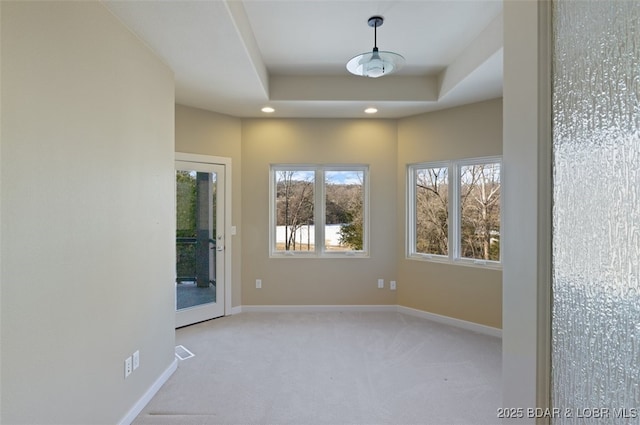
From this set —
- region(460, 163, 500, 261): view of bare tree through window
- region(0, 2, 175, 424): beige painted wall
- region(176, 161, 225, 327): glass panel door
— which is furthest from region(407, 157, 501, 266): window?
region(0, 2, 175, 424): beige painted wall

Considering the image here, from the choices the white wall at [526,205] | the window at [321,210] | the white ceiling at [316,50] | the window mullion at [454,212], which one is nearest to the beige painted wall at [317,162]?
the window at [321,210]

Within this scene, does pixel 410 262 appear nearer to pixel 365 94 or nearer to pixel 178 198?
pixel 365 94

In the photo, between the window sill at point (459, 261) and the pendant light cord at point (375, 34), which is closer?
the pendant light cord at point (375, 34)

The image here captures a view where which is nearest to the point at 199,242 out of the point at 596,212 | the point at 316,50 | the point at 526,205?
the point at 316,50

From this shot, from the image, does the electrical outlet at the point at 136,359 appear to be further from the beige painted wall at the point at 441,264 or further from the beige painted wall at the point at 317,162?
the beige painted wall at the point at 441,264

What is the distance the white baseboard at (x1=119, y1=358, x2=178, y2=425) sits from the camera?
1986mm

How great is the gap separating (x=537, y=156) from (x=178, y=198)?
3.62 m

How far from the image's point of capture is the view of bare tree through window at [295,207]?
426 cm

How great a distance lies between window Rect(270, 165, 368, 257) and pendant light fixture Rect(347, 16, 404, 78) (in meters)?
1.85

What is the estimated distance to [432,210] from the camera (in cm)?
400

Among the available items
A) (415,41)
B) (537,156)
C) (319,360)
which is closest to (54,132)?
(537,156)

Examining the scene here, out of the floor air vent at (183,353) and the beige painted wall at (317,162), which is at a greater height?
the beige painted wall at (317,162)

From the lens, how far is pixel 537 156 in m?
0.52

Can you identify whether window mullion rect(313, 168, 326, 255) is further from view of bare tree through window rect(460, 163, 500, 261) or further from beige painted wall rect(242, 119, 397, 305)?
view of bare tree through window rect(460, 163, 500, 261)
